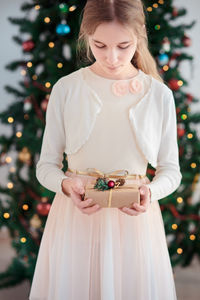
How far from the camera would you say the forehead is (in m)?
1.06

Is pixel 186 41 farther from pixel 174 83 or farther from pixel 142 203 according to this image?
pixel 142 203

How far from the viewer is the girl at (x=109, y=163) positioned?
1.11 meters

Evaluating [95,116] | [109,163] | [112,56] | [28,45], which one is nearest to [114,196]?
[109,163]

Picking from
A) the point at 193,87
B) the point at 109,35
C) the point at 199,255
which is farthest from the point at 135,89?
the point at 193,87

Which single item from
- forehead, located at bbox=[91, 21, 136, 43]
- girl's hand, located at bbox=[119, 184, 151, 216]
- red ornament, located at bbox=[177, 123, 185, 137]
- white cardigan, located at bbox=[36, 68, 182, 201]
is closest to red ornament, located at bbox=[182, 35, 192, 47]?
red ornament, located at bbox=[177, 123, 185, 137]

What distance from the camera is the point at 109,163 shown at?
3.73ft

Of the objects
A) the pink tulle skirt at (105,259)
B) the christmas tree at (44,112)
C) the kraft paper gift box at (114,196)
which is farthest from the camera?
the christmas tree at (44,112)

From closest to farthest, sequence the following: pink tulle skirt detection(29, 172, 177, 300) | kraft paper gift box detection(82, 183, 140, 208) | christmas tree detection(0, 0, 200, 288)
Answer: kraft paper gift box detection(82, 183, 140, 208), pink tulle skirt detection(29, 172, 177, 300), christmas tree detection(0, 0, 200, 288)

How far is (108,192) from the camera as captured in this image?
102 centimetres

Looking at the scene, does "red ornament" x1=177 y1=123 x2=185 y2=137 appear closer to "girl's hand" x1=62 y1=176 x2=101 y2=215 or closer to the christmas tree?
the christmas tree

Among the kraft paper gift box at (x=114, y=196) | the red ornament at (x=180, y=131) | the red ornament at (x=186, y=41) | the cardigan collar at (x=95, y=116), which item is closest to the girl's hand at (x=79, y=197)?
the kraft paper gift box at (x=114, y=196)

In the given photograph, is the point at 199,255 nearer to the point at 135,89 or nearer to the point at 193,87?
the point at 193,87

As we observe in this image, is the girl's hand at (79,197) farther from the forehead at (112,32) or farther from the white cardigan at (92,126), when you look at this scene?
the forehead at (112,32)

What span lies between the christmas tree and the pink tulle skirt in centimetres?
74
